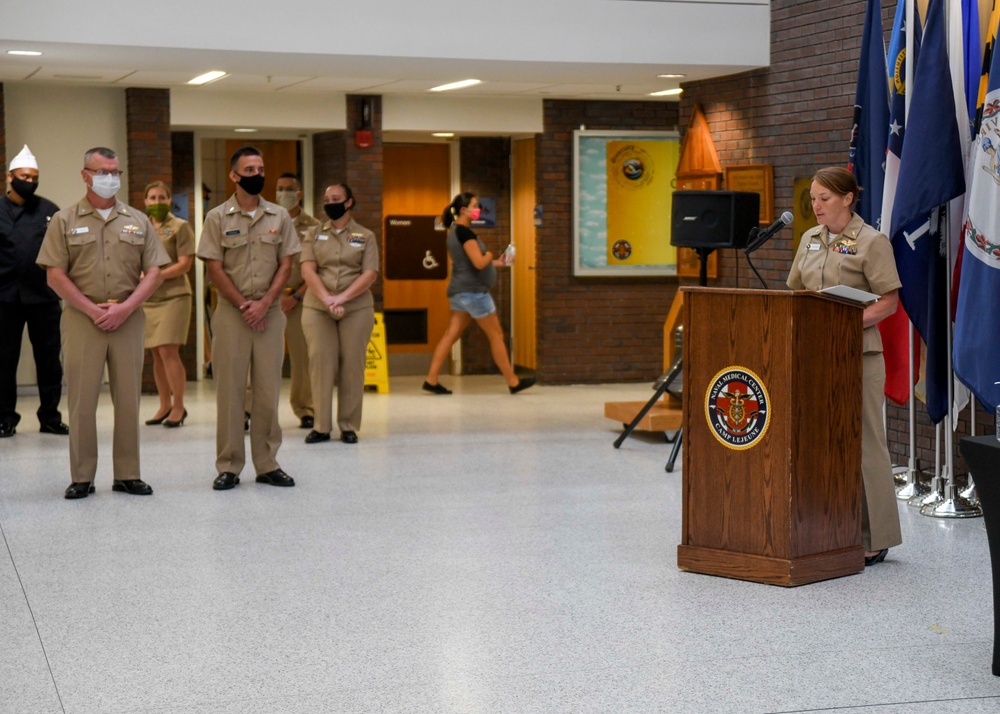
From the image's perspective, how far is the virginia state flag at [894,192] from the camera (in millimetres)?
6512

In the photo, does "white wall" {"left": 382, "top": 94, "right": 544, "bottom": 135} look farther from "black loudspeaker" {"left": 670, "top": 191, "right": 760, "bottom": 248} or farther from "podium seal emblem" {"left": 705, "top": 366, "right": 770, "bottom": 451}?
"podium seal emblem" {"left": 705, "top": 366, "right": 770, "bottom": 451}

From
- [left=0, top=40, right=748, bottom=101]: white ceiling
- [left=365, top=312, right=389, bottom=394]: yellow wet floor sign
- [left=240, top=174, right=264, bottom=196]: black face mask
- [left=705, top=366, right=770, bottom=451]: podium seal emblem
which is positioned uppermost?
[left=0, top=40, right=748, bottom=101]: white ceiling

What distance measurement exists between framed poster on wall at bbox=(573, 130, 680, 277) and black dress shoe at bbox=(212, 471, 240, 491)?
569 centimetres

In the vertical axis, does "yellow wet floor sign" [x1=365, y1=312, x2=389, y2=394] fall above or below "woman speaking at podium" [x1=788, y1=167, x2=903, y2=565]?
below

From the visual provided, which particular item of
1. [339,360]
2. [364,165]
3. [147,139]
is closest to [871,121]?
[339,360]

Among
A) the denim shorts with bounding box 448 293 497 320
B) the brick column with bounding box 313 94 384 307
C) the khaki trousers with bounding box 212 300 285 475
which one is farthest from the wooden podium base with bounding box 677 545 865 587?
the brick column with bounding box 313 94 384 307

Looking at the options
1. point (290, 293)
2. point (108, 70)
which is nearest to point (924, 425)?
point (290, 293)

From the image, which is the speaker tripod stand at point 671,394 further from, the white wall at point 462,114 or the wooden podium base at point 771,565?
the white wall at point 462,114

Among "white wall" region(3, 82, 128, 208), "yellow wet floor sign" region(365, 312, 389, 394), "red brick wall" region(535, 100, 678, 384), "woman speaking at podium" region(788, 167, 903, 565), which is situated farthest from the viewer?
"red brick wall" region(535, 100, 678, 384)

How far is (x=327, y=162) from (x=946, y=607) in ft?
28.3

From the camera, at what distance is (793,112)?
27.6 ft

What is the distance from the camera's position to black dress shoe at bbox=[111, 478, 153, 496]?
671 centimetres

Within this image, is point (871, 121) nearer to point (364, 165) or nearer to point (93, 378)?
point (93, 378)

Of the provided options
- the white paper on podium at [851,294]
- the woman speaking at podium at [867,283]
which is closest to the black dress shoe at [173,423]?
the woman speaking at podium at [867,283]
